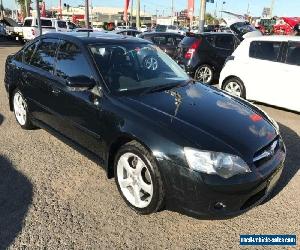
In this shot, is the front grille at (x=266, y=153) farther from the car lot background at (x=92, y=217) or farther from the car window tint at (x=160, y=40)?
the car window tint at (x=160, y=40)

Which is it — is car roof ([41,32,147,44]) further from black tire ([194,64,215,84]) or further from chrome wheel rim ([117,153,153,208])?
black tire ([194,64,215,84])

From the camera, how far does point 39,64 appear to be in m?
5.01

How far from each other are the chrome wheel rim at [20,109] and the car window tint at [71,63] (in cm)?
137

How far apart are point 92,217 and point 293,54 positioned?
5.49 metres

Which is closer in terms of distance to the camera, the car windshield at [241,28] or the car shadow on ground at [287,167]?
the car shadow on ground at [287,167]

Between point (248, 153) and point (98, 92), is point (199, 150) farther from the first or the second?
point (98, 92)

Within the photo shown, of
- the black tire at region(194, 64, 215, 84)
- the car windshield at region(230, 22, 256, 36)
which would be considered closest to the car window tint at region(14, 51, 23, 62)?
the black tire at region(194, 64, 215, 84)

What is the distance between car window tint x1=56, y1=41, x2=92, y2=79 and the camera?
4089 millimetres

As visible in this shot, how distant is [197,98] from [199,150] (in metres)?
1.16

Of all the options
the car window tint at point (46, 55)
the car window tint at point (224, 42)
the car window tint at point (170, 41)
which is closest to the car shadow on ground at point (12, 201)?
the car window tint at point (46, 55)

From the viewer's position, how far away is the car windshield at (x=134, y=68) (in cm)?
398

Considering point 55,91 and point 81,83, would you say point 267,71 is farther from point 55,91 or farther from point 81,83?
point 81,83

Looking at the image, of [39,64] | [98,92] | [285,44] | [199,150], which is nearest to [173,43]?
[285,44]

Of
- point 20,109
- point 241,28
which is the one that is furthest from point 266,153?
point 241,28
